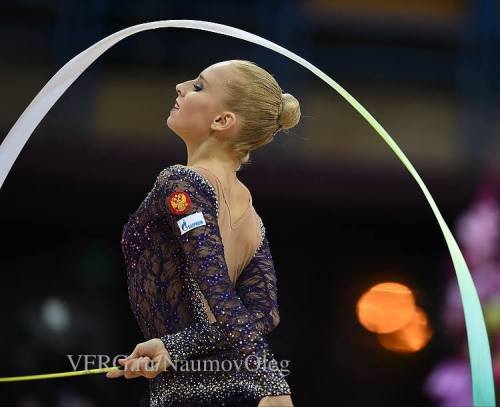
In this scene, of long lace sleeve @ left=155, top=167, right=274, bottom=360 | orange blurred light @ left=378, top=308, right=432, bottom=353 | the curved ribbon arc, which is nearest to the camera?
long lace sleeve @ left=155, top=167, right=274, bottom=360

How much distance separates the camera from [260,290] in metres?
2.05

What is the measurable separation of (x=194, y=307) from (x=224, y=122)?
0.37 meters

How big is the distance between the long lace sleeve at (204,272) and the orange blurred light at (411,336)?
4.34 metres

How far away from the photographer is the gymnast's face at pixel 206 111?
2.02m

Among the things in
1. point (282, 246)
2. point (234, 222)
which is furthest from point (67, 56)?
point (234, 222)

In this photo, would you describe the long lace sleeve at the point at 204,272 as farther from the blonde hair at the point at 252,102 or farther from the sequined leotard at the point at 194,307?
the blonde hair at the point at 252,102


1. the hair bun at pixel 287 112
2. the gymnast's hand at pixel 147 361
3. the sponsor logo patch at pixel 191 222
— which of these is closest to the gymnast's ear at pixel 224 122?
the hair bun at pixel 287 112

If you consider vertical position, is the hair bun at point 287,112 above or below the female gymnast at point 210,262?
above

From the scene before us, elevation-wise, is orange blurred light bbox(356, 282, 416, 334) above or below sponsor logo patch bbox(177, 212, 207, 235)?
above

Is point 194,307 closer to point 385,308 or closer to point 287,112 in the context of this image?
point 287,112

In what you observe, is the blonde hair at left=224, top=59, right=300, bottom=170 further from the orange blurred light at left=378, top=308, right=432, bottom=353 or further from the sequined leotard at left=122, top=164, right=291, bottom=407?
the orange blurred light at left=378, top=308, right=432, bottom=353

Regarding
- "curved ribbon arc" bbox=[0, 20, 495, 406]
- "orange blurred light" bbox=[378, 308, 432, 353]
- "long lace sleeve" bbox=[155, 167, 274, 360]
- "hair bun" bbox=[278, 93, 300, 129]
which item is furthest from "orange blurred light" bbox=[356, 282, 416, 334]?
"long lace sleeve" bbox=[155, 167, 274, 360]

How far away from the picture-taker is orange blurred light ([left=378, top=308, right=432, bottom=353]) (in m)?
6.07

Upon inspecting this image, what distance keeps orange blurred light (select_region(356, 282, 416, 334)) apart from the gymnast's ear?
422 centimetres
